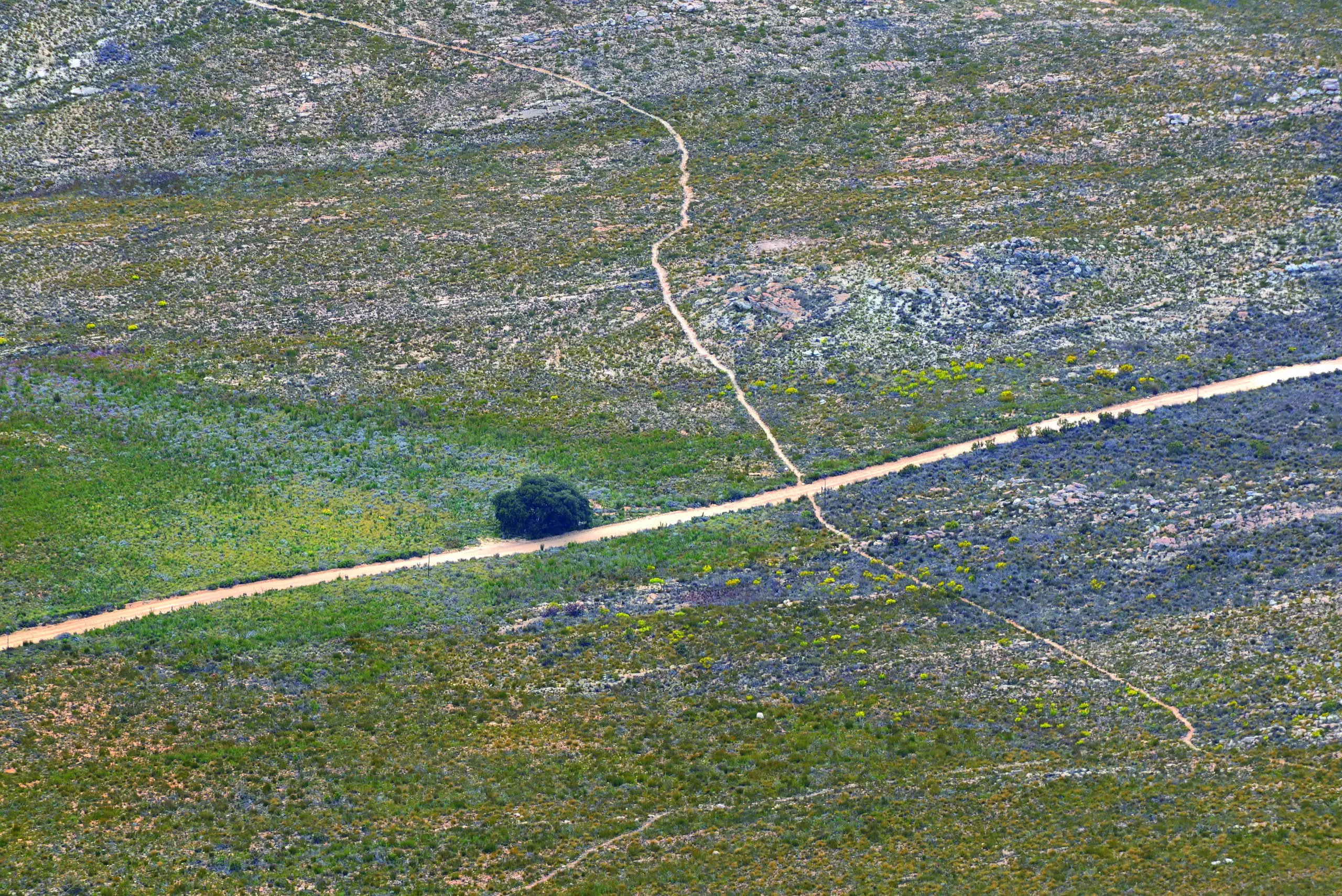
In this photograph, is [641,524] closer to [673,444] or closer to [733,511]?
[733,511]

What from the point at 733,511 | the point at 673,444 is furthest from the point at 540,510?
the point at 673,444

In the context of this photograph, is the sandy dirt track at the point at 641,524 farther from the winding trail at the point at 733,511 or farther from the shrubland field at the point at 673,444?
the shrubland field at the point at 673,444

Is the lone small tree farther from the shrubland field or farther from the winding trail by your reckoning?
the shrubland field

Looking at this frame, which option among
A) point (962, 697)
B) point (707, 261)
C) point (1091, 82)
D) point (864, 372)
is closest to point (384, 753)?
point (962, 697)

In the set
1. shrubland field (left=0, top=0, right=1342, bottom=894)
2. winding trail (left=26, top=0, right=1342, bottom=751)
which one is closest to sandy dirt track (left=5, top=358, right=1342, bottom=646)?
winding trail (left=26, top=0, right=1342, bottom=751)

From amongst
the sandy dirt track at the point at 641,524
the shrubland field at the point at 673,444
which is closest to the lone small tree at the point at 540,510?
the sandy dirt track at the point at 641,524

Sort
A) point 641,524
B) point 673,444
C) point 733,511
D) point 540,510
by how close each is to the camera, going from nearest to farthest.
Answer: point 540,510 < point 641,524 < point 733,511 < point 673,444
